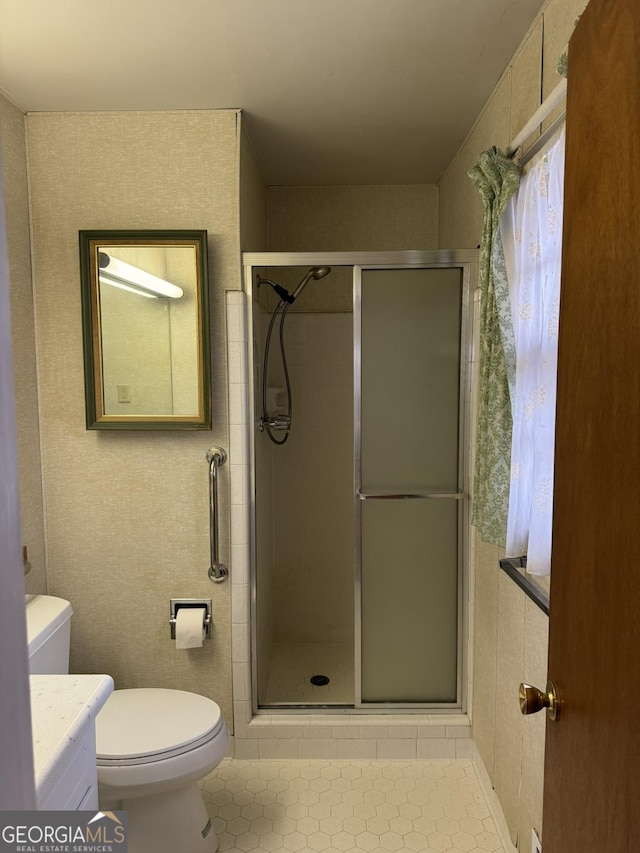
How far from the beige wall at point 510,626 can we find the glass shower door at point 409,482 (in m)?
0.16

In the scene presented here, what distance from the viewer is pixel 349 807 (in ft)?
6.95

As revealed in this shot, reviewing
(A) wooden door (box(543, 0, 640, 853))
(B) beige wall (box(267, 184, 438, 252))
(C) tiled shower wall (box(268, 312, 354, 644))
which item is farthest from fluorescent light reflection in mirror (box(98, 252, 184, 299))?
(A) wooden door (box(543, 0, 640, 853))

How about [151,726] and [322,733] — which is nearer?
[151,726]

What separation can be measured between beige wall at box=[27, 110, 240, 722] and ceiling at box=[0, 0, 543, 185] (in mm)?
148

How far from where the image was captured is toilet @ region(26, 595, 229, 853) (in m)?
1.73

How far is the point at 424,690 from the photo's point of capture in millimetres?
2471

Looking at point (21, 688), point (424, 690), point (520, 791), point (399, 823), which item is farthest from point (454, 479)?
point (21, 688)

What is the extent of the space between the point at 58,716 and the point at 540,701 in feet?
2.73


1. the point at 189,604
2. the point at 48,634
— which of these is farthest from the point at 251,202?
the point at 48,634

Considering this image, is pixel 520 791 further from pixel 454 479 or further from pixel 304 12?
pixel 304 12

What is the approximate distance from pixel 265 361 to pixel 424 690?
5.23 ft

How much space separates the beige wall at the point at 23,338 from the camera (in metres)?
2.12

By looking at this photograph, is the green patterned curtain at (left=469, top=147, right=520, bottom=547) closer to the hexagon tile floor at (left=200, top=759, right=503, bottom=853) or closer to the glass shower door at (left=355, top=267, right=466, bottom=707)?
the glass shower door at (left=355, top=267, right=466, bottom=707)

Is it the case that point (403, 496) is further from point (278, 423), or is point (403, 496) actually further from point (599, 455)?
point (599, 455)
